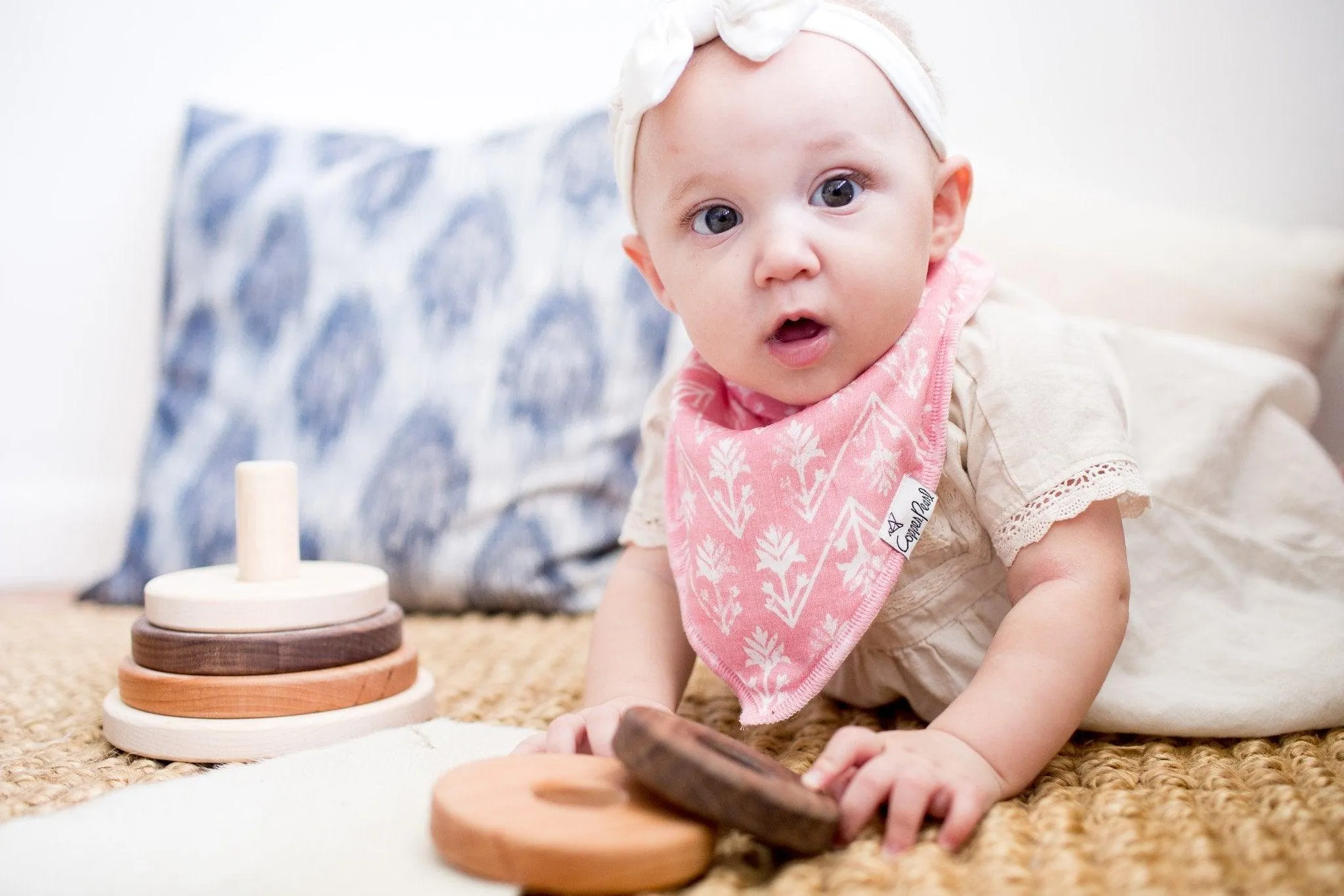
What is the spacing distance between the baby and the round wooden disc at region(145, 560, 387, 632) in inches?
6.8

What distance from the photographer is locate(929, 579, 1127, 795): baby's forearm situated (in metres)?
0.59

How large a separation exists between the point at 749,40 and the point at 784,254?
0.46 ft

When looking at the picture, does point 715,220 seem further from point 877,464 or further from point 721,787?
point 721,787

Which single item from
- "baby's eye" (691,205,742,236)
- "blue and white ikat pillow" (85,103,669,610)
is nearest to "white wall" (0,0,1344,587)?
"blue and white ikat pillow" (85,103,669,610)

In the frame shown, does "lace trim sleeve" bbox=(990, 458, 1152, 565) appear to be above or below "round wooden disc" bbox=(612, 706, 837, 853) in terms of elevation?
above

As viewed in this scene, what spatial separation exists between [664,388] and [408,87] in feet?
2.86

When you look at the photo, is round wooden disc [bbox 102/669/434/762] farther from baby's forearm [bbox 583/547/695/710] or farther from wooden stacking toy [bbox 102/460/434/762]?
baby's forearm [bbox 583/547/695/710]

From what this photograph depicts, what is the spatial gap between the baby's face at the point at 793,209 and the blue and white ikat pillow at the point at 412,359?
1.77 feet

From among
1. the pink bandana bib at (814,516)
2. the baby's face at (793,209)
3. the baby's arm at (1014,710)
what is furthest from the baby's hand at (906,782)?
the baby's face at (793,209)

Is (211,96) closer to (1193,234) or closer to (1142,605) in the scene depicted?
(1193,234)

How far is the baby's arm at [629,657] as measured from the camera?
0.65 metres

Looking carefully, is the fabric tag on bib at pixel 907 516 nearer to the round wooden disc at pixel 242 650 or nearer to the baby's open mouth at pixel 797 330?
the baby's open mouth at pixel 797 330

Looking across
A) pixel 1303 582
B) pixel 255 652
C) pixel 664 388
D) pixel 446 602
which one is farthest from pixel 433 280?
pixel 1303 582

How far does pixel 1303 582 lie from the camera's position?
0.82m
